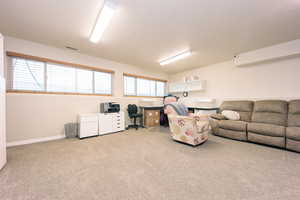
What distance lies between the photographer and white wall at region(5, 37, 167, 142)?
8.68 feet

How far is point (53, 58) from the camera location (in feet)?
10.2

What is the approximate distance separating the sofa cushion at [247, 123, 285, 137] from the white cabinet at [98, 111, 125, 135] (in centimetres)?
369

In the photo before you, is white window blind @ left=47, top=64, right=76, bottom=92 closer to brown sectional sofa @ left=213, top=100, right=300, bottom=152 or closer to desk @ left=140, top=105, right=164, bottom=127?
desk @ left=140, top=105, right=164, bottom=127

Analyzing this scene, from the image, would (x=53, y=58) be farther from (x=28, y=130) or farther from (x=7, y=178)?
(x=7, y=178)

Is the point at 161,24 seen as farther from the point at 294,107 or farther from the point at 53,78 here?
the point at 294,107

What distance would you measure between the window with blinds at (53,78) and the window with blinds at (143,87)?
3.03ft

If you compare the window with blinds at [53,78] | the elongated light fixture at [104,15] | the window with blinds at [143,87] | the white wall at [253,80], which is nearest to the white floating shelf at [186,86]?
the white wall at [253,80]

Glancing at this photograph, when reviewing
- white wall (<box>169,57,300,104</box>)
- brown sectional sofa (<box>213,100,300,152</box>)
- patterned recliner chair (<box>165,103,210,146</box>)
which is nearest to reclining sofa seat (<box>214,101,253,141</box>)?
brown sectional sofa (<box>213,100,300,152</box>)

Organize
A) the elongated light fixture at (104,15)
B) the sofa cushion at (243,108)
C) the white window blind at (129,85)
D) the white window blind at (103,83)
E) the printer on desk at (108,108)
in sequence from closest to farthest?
the elongated light fixture at (104,15), the sofa cushion at (243,108), the printer on desk at (108,108), the white window blind at (103,83), the white window blind at (129,85)

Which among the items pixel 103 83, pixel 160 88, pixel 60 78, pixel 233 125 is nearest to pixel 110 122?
pixel 103 83

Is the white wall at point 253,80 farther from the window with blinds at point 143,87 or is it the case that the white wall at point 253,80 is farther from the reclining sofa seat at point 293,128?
the window with blinds at point 143,87

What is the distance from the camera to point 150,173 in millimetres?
1607

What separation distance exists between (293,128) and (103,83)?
5168 millimetres

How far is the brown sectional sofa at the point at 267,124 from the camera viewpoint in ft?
7.75
